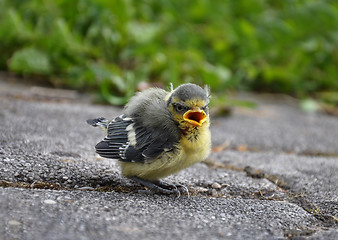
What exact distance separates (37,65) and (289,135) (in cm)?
239

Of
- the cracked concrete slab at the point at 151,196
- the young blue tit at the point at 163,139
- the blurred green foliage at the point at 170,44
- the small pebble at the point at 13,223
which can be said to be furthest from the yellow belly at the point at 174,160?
the blurred green foliage at the point at 170,44

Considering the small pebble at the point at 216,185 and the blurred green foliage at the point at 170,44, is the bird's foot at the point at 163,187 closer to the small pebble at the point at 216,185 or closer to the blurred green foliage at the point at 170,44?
the small pebble at the point at 216,185

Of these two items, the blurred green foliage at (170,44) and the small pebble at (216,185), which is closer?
the small pebble at (216,185)

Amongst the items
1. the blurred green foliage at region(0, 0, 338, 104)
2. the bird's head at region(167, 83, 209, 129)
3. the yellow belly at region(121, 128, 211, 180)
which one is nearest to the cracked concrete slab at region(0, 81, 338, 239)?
the yellow belly at region(121, 128, 211, 180)

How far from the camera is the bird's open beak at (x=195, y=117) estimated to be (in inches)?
83.1

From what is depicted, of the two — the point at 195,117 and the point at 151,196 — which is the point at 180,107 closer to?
the point at 195,117

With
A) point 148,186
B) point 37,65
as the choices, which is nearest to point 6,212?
point 148,186

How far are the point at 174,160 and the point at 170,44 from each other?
338cm

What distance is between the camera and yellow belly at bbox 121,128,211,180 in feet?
6.86

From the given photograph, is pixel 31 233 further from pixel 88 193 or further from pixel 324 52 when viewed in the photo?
pixel 324 52

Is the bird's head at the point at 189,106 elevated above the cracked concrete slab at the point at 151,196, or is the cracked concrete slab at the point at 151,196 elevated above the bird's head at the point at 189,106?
the bird's head at the point at 189,106

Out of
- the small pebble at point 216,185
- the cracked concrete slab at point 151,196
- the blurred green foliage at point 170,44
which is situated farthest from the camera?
the blurred green foliage at point 170,44

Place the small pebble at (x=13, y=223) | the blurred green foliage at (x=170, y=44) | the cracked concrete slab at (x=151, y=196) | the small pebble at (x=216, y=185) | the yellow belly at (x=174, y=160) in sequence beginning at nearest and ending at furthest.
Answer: the small pebble at (x=13, y=223)
the cracked concrete slab at (x=151, y=196)
the yellow belly at (x=174, y=160)
the small pebble at (x=216, y=185)
the blurred green foliage at (x=170, y=44)

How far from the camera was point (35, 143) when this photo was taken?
2414mm
